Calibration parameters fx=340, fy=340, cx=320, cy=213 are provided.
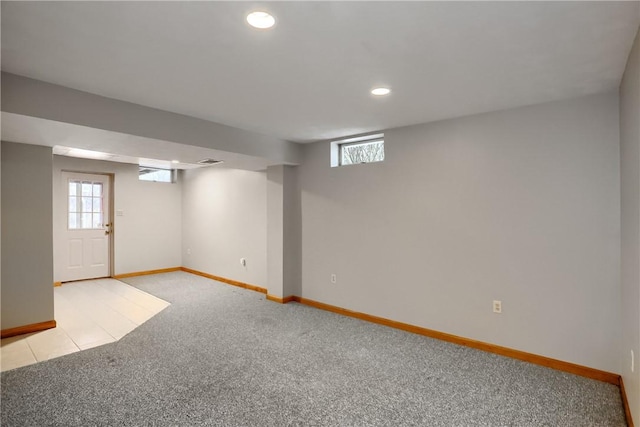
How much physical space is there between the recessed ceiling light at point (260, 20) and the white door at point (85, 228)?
5.88 m

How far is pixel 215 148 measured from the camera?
3670 millimetres

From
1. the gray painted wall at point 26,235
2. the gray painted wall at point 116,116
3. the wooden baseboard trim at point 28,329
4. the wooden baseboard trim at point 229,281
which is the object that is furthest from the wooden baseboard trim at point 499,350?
the gray painted wall at point 26,235

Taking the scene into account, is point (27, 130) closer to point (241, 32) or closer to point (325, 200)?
point (241, 32)

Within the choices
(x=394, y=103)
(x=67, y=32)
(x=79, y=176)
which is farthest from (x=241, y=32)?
(x=79, y=176)

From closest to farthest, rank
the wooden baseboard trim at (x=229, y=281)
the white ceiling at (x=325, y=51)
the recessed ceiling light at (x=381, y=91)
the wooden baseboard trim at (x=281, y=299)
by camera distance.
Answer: the white ceiling at (x=325, y=51)
the recessed ceiling light at (x=381, y=91)
the wooden baseboard trim at (x=281, y=299)
the wooden baseboard trim at (x=229, y=281)

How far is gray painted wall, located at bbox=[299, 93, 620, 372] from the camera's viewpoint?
271 centimetres

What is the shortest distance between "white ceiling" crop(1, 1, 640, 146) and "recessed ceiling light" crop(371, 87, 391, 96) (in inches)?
2.5

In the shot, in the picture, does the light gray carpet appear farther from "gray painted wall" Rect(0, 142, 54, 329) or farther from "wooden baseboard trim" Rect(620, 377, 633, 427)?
"gray painted wall" Rect(0, 142, 54, 329)

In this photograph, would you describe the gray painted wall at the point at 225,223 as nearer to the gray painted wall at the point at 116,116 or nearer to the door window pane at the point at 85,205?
the door window pane at the point at 85,205

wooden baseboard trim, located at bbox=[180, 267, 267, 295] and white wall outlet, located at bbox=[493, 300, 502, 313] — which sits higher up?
white wall outlet, located at bbox=[493, 300, 502, 313]

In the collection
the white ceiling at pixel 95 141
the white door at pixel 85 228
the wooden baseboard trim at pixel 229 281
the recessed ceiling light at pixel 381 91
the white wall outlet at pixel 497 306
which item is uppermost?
the recessed ceiling light at pixel 381 91

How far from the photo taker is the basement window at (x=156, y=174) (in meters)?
6.92

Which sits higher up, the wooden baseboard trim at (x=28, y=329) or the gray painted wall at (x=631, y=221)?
the gray painted wall at (x=631, y=221)

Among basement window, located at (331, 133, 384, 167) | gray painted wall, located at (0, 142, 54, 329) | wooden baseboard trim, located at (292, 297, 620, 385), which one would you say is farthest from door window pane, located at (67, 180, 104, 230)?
wooden baseboard trim, located at (292, 297, 620, 385)
